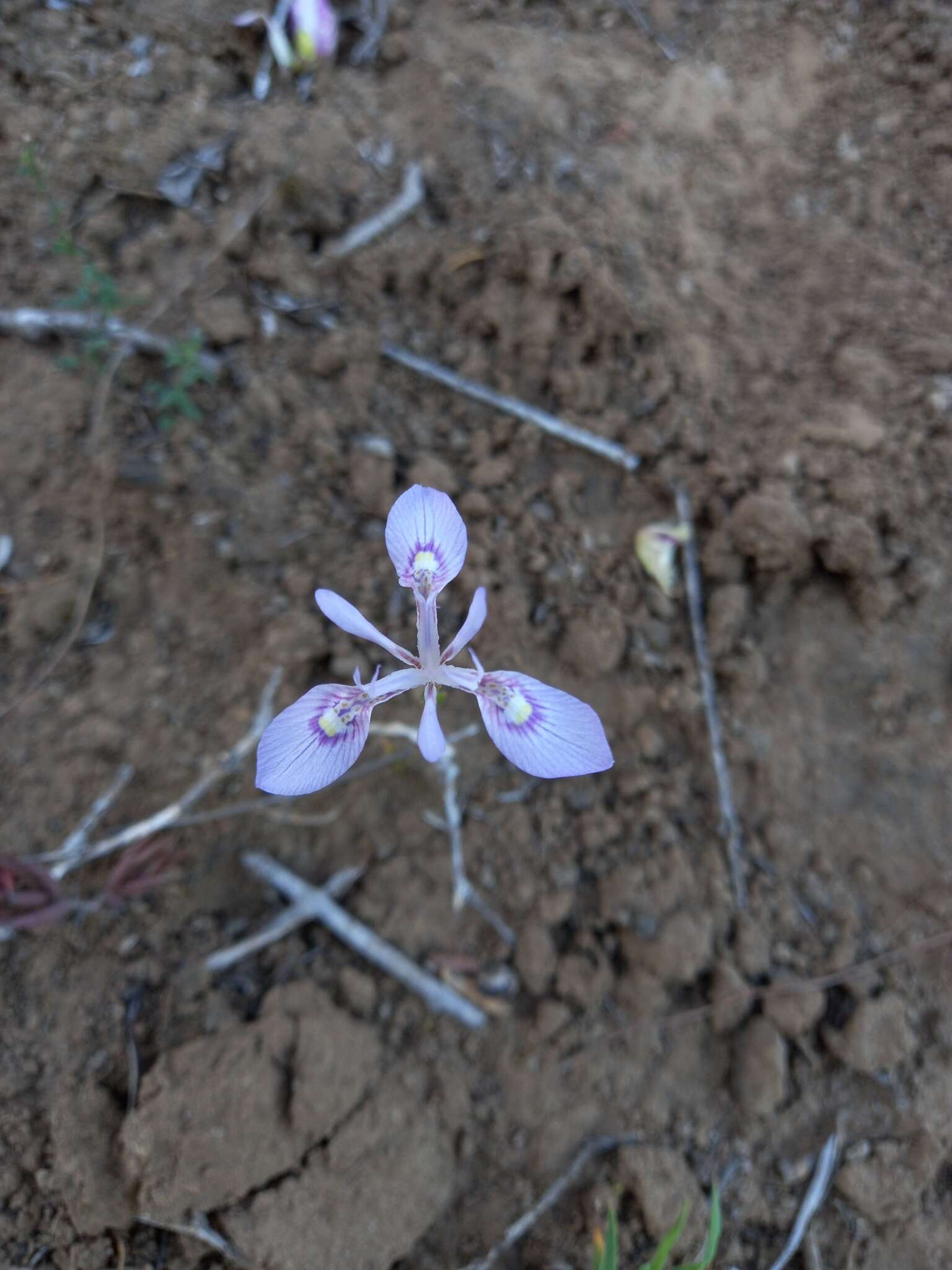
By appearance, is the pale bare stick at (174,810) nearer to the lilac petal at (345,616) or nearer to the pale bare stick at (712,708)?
the lilac petal at (345,616)

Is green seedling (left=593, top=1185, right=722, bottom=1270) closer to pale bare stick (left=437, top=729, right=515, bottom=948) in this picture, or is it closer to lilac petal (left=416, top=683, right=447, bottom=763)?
pale bare stick (left=437, top=729, right=515, bottom=948)

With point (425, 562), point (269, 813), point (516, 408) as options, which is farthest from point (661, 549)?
point (269, 813)

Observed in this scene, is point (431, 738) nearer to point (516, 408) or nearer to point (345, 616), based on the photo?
point (345, 616)

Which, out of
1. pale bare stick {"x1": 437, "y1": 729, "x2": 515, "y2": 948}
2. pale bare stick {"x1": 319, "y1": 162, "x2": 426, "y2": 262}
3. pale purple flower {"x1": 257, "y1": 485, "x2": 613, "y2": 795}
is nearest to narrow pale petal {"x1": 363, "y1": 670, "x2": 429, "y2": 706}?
pale purple flower {"x1": 257, "y1": 485, "x2": 613, "y2": 795}

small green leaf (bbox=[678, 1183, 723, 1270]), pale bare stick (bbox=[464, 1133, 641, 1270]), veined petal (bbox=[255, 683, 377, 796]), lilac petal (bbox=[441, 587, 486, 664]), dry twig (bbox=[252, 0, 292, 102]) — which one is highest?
dry twig (bbox=[252, 0, 292, 102])

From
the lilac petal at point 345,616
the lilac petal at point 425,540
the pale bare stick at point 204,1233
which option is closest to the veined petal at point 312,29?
the lilac petal at point 425,540
